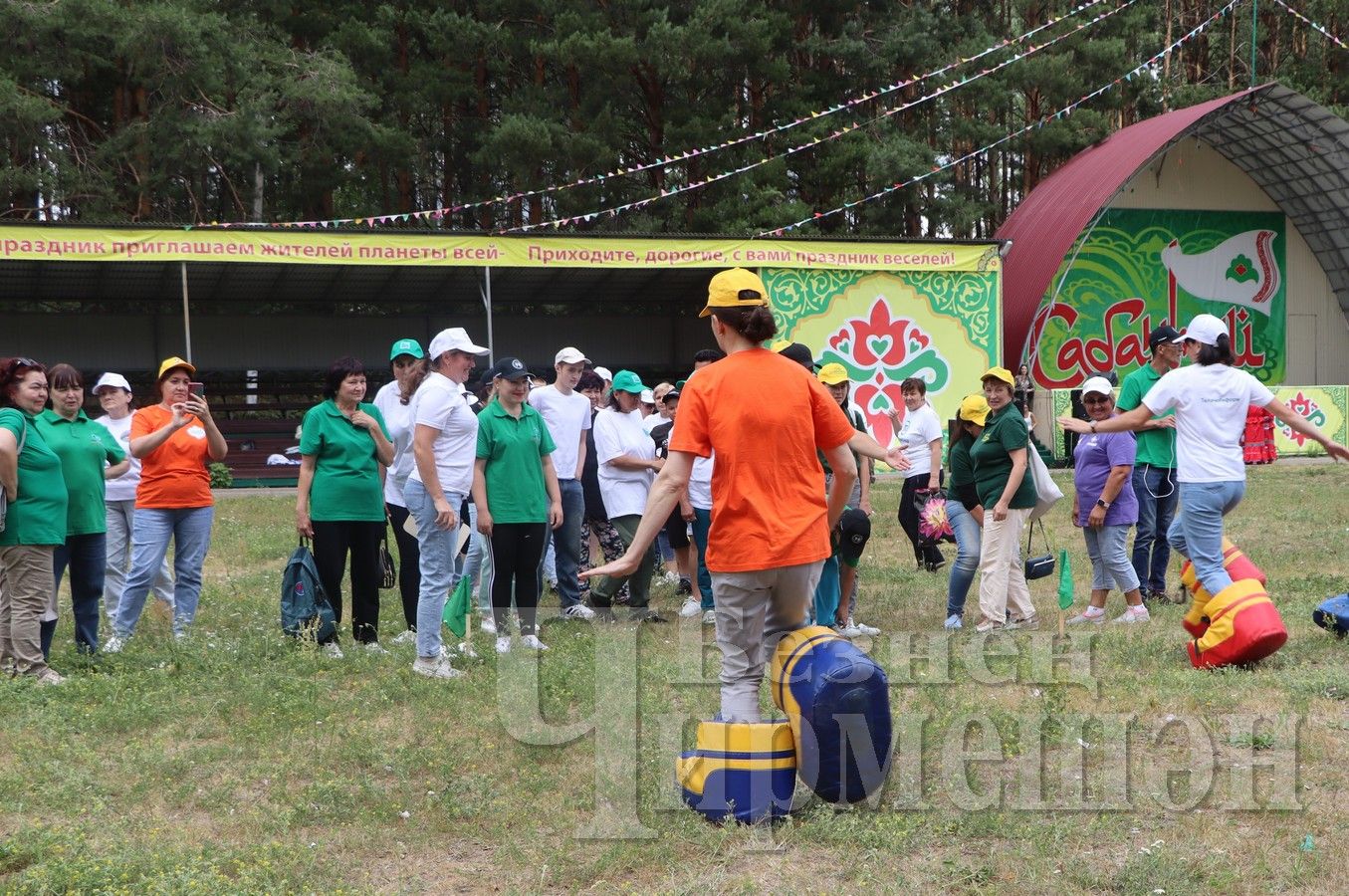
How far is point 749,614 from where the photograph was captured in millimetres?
4668

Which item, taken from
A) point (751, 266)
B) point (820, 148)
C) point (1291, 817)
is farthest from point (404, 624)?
point (820, 148)

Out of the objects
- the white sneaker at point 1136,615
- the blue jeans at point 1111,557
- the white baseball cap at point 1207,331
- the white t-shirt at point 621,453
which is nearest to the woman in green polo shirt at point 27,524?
the white t-shirt at point 621,453

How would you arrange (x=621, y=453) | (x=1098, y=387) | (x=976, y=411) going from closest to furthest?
(x=976, y=411)
(x=1098, y=387)
(x=621, y=453)

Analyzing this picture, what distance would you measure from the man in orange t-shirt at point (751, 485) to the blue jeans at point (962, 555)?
142 inches

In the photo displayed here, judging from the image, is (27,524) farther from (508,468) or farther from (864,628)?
(864,628)

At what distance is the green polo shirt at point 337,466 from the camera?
7.13m

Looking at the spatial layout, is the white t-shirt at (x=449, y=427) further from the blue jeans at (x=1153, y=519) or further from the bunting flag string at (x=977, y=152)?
the bunting flag string at (x=977, y=152)

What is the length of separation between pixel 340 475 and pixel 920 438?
5.18 m

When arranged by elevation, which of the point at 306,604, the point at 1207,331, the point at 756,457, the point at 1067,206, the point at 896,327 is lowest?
the point at 306,604

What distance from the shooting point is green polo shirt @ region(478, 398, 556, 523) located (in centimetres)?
719

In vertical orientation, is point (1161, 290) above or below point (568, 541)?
above

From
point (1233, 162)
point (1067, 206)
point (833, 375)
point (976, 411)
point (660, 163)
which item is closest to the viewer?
point (833, 375)

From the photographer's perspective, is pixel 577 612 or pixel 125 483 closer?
pixel 125 483

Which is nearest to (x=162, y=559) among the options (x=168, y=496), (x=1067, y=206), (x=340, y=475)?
(x=168, y=496)
